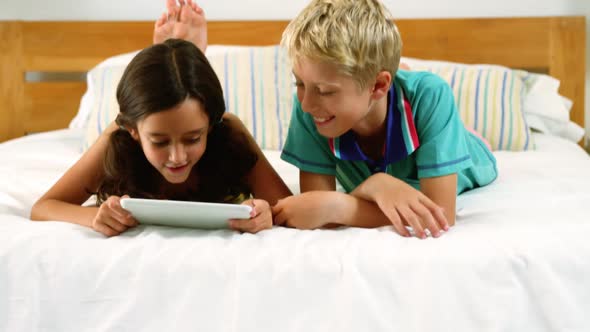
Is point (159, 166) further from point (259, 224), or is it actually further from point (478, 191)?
point (478, 191)

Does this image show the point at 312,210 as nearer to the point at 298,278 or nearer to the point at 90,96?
the point at 298,278

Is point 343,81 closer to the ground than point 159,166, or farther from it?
farther from it

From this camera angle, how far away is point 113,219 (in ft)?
3.58

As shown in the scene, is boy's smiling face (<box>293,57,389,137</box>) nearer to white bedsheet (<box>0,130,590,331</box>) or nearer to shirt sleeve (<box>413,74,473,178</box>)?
shirt sleeve (<box>413,74,473,178</box>)

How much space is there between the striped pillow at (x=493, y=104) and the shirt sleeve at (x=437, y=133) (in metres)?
0.90

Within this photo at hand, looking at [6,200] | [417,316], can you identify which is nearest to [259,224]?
[417,316]

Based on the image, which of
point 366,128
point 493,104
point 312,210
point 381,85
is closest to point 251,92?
point 493,104

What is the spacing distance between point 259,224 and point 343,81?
29cm

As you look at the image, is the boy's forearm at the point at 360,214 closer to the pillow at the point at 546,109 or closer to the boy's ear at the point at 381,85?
the boy's ear at the point at 381,85

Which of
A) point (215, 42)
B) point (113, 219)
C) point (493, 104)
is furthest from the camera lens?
point (215, 42)

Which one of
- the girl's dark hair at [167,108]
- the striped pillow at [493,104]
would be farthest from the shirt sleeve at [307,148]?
the striped pillow at [493,104]

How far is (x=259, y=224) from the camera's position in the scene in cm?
111

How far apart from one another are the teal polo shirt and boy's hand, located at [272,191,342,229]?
20cm

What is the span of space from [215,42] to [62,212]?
5.23 feet
